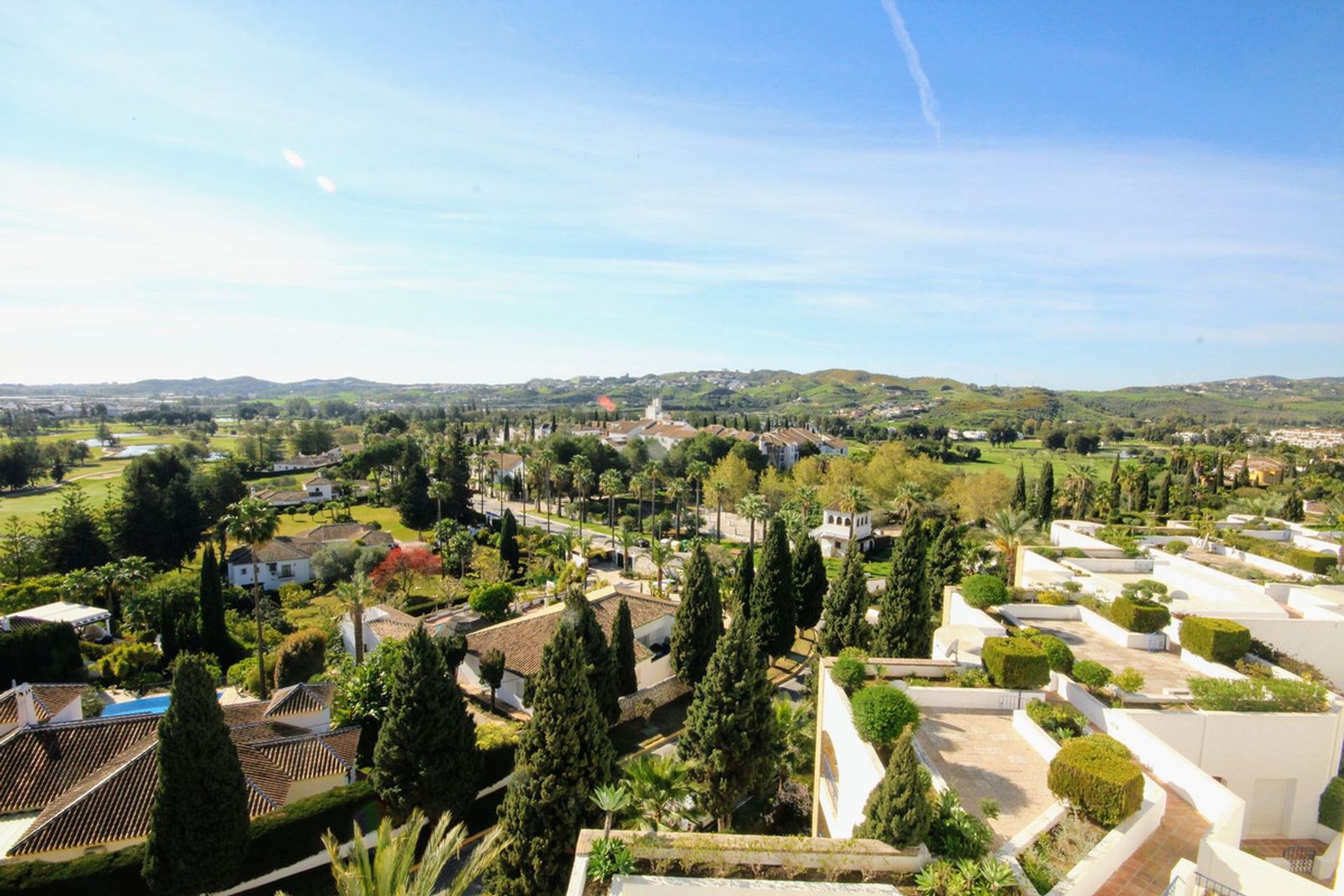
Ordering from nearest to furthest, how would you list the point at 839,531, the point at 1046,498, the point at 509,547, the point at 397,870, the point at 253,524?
the point at 397,870, the point at 253,524, the point at 509,547, the point at 1046,498, the point at 839,531

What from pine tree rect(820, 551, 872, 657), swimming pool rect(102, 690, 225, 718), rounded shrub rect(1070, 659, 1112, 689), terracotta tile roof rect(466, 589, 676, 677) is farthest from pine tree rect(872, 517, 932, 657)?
swimming pool rect(102, 690, 225, 718)

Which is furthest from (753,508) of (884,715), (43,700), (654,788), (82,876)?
(82,876)

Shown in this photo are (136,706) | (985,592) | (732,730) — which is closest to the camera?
(732,730)

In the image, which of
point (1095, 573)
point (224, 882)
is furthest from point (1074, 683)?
point (224, 882)

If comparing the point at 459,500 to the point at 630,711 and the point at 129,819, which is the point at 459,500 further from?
the point at 129,819

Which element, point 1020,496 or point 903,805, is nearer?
point 903,805

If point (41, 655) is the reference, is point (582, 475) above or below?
above

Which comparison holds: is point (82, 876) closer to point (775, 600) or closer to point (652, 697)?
point (652, 697)

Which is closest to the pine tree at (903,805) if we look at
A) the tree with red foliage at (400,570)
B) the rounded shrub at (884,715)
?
the rounded shrub at (884,715)
